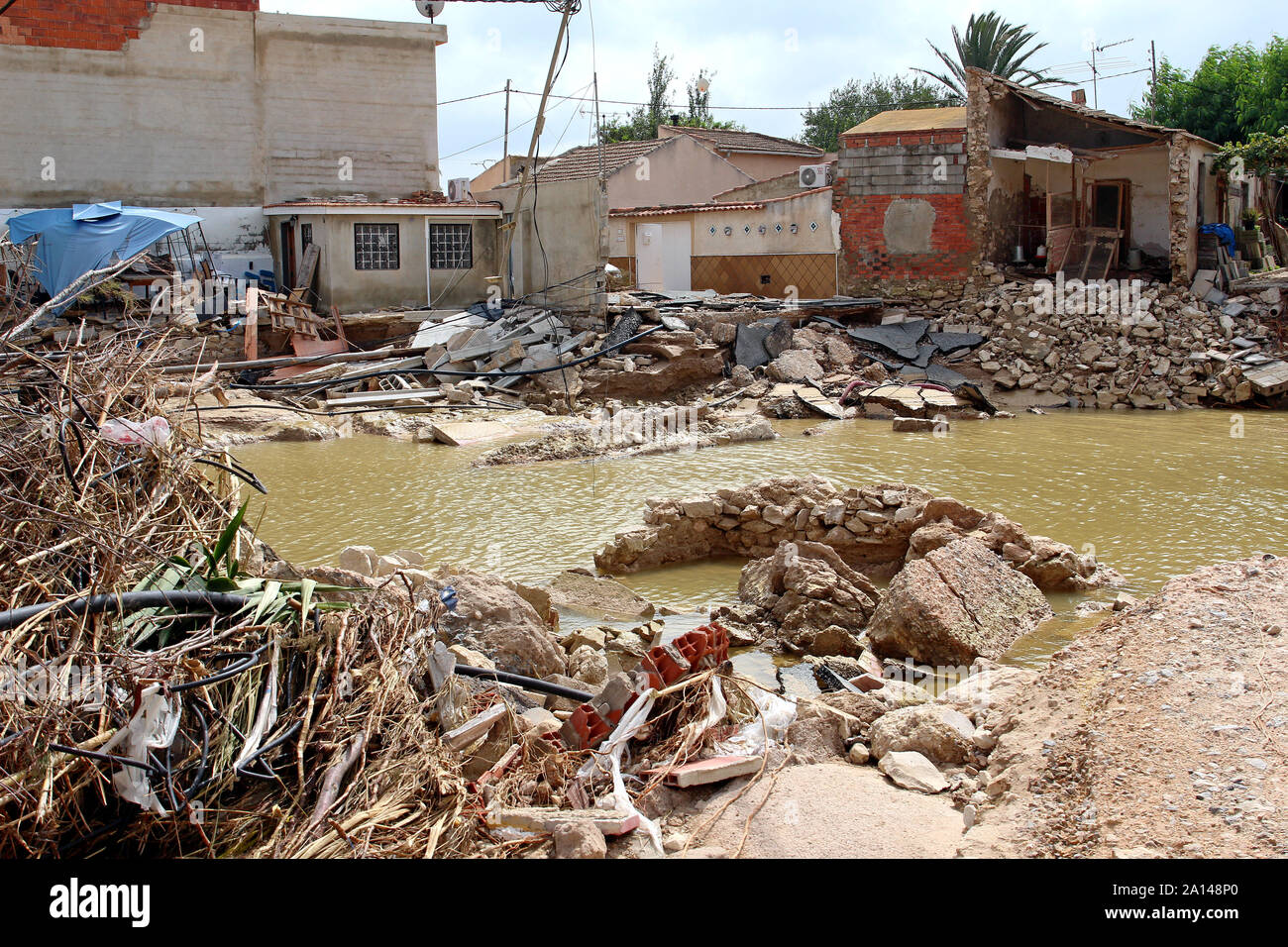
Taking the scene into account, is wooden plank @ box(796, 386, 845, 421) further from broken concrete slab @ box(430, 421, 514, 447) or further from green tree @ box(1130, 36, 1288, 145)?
green tree @ box(1130, 36, 1288, 145)

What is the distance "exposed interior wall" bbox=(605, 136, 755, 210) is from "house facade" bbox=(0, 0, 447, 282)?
7425mm

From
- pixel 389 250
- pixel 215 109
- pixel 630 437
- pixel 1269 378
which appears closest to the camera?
pixel 630 437

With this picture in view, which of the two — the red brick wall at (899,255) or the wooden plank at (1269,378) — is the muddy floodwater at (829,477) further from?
the red brick wall at (899,255)

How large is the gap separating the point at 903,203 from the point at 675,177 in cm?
1050

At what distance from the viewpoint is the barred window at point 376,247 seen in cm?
2292

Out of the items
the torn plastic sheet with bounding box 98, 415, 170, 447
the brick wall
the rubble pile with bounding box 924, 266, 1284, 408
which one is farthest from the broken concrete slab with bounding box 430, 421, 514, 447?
the brick wall

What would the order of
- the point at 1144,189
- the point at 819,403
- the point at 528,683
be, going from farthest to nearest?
the point at 1144,189 < the point at 819,403 < the point at 528,683

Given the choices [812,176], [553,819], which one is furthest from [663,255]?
[553,819]

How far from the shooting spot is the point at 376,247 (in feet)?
75.9

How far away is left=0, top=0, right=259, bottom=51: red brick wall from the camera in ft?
72.1

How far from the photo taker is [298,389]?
61.0 feet

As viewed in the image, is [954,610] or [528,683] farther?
[954,610]

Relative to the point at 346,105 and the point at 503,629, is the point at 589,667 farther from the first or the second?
the point at 346,105
